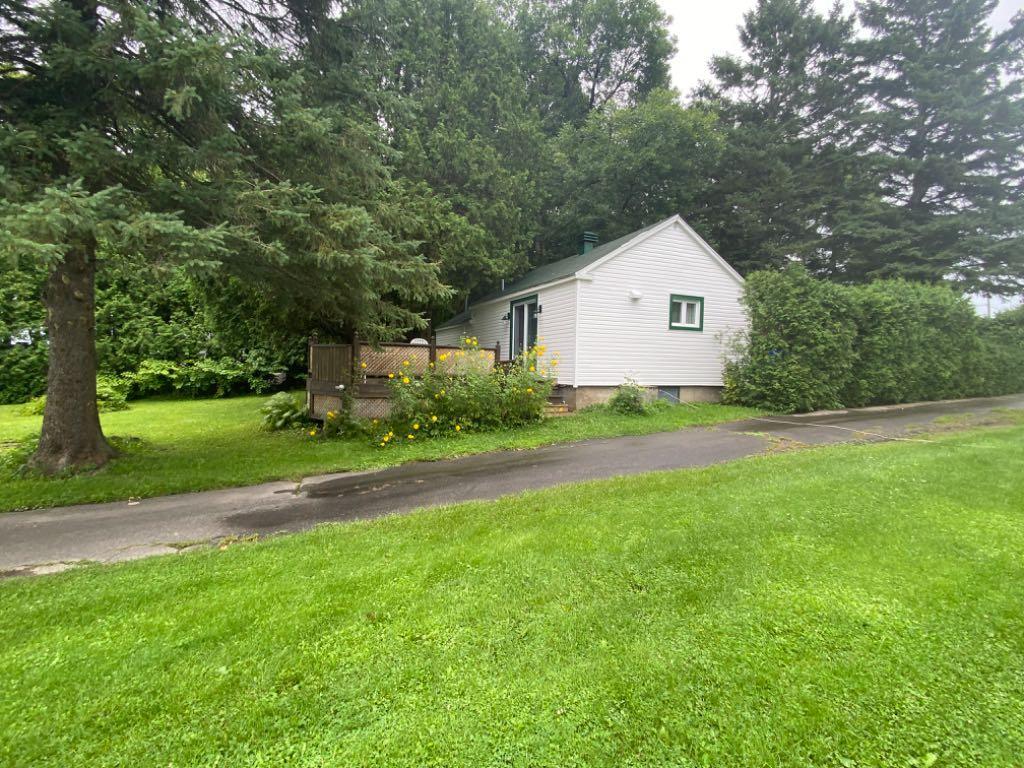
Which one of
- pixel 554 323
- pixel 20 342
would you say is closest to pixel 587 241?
pixel 554 323

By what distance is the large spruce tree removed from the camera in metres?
4.64

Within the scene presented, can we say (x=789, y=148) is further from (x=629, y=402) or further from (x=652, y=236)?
(x=629, y=402)

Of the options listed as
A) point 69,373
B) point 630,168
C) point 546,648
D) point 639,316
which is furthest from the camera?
point 630,168

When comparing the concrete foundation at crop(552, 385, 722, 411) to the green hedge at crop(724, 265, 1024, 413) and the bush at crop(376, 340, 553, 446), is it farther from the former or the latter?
the green hedge at crop(724, 265, 1024, 413)

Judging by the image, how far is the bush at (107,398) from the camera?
12722 millimetres

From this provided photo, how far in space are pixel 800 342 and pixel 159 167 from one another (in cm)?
1307

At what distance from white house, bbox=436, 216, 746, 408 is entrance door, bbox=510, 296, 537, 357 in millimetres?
32

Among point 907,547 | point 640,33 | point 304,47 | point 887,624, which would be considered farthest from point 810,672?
point 640,33

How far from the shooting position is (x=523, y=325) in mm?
14359

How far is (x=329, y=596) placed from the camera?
2807 mm

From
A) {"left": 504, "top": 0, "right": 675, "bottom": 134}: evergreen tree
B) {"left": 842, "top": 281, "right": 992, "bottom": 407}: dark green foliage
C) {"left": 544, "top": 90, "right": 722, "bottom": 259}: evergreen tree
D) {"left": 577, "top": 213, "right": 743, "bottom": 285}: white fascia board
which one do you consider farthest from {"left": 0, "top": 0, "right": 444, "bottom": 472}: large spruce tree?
{"left": 504, "top": 0, "right": 675, "bottom": 134}: evergreen tree

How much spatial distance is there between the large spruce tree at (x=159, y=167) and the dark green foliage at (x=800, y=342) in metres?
9.07

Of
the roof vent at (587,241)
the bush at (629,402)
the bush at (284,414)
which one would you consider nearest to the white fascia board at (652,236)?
the bush at (629,402)

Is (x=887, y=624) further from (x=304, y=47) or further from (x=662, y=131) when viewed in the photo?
(x=662, y=131)
